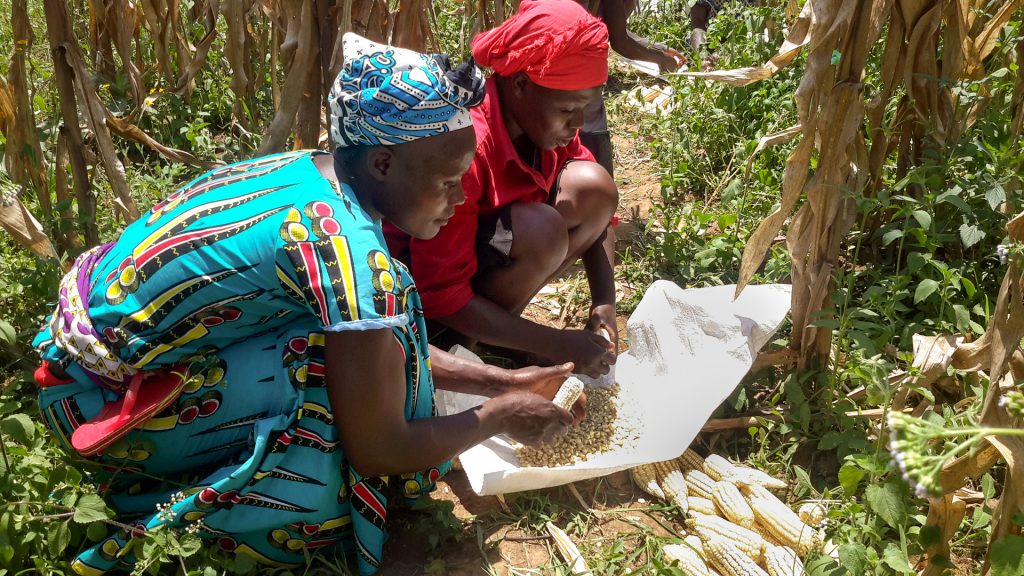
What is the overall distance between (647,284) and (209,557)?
200cm

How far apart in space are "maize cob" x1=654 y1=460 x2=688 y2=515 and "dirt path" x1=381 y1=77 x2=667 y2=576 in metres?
0.06

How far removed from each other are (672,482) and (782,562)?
15.8 inches

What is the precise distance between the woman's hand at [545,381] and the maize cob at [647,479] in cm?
22

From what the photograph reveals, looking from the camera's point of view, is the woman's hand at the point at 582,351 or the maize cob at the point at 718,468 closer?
the maize cob at the point at 718,468

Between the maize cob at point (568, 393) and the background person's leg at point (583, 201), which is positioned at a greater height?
the background person's leg at point (583, 201)

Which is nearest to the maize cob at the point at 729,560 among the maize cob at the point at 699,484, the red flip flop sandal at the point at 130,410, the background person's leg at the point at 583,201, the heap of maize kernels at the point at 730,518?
the heap of maize kernels at the point at 730,518

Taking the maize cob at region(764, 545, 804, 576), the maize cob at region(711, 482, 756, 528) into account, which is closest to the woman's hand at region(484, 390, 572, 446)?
the maize cob at region(711, 482, 756, 528)

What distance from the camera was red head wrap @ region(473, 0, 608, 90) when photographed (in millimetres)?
2492

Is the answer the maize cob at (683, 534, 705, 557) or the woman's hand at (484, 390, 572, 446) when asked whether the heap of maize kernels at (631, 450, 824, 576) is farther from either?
the woman's hand at (484, 390, 572, 446)

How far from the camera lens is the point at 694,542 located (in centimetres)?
232

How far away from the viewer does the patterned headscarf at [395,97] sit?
1.92 meters

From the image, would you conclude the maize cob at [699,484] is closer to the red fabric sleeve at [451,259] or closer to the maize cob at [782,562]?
the maize cob at [782,562]

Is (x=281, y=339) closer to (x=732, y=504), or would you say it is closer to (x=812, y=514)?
(x=732, y=504)

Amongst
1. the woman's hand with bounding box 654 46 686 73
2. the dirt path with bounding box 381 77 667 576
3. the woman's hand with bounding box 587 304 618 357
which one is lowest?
the dirt path with bounding box 381 77 667 576
